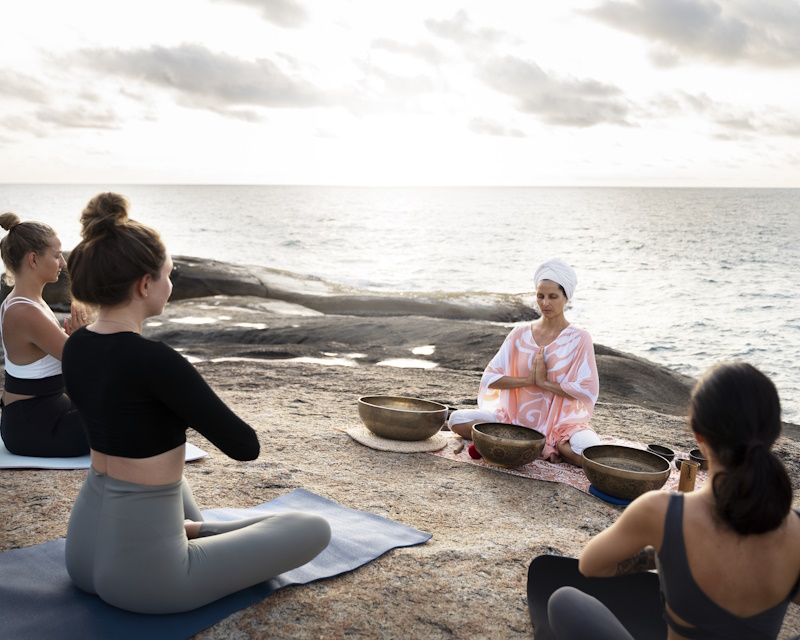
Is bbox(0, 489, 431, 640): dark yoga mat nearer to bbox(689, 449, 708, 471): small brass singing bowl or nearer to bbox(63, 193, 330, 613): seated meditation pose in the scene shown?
bbox(63, 193, 330, 613): seated meditation pose

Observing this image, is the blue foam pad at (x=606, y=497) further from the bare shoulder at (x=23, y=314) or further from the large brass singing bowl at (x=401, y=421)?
the bare shoulder at (x=23, y=314)

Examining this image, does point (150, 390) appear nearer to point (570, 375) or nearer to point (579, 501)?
point (579, 501)

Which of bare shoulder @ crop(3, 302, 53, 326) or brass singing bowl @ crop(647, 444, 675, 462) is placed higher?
bare shoulder @ crop(3, 302, 53, 326)

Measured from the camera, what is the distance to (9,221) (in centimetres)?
386

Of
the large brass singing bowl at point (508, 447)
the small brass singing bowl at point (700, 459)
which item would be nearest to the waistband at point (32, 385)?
the large brass singing bowl at point (508, 447)

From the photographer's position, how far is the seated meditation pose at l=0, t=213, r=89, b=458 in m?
3.89

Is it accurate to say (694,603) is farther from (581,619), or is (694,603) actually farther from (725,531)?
(581,619)

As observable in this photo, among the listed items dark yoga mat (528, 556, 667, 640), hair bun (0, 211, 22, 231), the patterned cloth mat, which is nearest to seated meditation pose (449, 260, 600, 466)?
the patterned cloth mat

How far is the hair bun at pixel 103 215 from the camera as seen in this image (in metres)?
2.30

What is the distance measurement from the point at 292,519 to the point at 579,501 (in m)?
2.11

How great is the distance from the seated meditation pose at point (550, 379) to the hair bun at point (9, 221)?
3054 mm

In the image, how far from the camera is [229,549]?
2479 millimetres

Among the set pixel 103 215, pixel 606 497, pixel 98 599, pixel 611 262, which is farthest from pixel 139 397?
pixel 611 262

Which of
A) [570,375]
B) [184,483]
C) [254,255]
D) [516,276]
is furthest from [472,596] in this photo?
[254,255]
